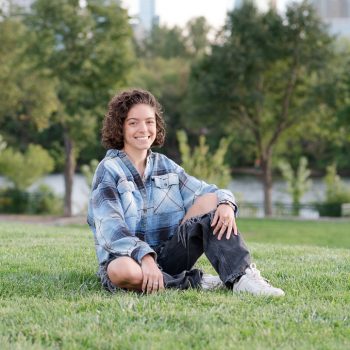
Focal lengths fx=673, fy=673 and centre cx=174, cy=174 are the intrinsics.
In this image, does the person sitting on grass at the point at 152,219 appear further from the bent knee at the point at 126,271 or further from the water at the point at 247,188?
the water at the point at 247,188

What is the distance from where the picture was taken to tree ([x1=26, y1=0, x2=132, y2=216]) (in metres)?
19.1

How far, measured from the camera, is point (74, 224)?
17766 mm

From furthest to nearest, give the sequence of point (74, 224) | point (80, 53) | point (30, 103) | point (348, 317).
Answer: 1. point (30, 103)
2. point (80, 53)
3. point (74, 224)
4. point (348, 317)

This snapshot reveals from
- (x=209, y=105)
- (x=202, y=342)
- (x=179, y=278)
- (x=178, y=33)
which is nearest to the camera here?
(x=202, y=342)

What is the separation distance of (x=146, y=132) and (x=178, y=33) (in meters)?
51.0

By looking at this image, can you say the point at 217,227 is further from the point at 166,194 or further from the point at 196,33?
the point at 196,33

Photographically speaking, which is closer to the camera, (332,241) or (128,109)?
(128,109)

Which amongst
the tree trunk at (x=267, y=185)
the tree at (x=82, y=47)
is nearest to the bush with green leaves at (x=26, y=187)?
the tree at (x=82, y=47)

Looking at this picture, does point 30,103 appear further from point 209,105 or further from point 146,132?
point 146,132

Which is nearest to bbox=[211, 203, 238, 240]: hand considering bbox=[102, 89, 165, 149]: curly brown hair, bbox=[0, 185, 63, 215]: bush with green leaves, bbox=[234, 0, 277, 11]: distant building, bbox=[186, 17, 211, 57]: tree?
bbox=[102, 89, 165, 149]: curly brown hair

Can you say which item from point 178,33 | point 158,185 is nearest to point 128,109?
point 158,185

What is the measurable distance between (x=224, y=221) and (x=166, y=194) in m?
0.53

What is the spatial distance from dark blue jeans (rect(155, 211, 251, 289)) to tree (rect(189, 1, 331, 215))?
53.8 feet

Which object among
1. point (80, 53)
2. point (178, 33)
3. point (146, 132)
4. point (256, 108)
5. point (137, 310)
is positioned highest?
point (178, 33)
